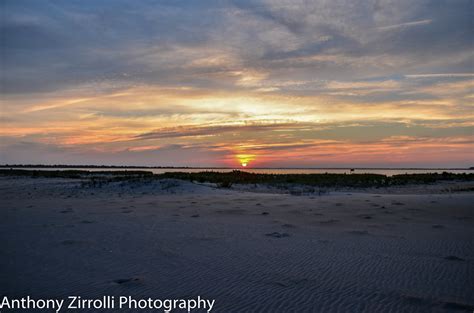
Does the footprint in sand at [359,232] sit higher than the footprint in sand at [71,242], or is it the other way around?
the footprint in sand at [359,232]

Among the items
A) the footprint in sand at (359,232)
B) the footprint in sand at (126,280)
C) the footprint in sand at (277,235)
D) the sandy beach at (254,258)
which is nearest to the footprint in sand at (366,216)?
the sandy beach at (254,258)

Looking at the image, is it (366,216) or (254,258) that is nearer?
(254,258)

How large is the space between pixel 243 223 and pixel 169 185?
12508mm

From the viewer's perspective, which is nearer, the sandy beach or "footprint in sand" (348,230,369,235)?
the sandy beach

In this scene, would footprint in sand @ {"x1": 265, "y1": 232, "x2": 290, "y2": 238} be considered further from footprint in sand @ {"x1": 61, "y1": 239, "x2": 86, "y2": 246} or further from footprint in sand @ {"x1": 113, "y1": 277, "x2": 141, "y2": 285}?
footprint in sand @ {"x1": 61, "y1": 239, "x2": 86, "y2": 246}

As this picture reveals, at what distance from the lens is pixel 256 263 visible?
599cm

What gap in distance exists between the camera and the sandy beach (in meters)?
4.60

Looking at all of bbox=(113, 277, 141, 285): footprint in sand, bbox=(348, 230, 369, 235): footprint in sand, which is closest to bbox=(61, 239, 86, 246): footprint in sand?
bbox=(113, 277, 141, 285): footprint in sand

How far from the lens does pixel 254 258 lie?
629 centimetres

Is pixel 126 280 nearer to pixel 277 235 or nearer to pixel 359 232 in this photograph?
pixel 277 235

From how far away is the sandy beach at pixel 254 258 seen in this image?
4601 millimetres

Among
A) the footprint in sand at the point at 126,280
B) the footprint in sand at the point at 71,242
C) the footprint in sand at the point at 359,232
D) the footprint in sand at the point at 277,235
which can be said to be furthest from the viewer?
the footprint in sand at the point at 359,232

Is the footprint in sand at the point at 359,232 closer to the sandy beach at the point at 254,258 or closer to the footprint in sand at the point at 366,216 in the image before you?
the sandy beach at the point at 254,258

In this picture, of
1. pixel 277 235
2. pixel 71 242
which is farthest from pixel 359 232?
pixel 71 242
